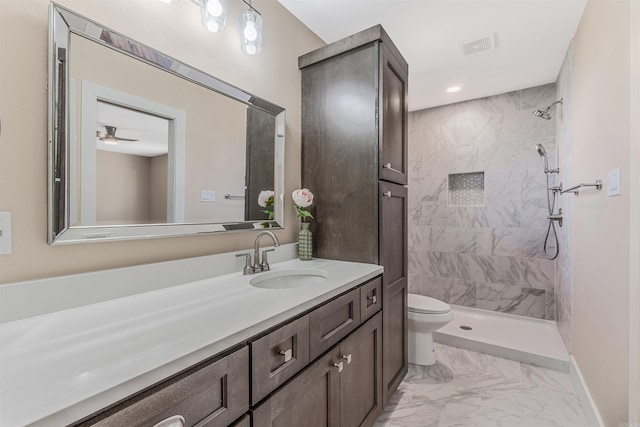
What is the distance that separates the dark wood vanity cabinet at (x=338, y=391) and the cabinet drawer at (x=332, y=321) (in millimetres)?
37

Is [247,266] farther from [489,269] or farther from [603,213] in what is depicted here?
[489,269]

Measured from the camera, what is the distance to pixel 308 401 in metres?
0.97

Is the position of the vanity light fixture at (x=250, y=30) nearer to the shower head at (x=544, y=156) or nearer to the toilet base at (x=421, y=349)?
the toilet base at (x=421, y=349)

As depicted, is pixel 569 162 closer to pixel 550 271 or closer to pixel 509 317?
pixel 550 271

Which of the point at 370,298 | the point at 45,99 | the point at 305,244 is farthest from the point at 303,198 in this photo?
the point at 45,99

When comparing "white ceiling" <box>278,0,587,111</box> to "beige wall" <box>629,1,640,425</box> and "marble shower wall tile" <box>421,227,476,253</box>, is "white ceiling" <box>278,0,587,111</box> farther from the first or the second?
"marble shower wall tile" <box>421,227,476,253</box>

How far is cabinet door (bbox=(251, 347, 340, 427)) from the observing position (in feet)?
2.62

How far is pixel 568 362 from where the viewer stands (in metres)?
2.06

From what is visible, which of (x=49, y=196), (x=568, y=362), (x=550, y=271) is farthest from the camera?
(x=550, y=271)

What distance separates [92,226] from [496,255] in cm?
337

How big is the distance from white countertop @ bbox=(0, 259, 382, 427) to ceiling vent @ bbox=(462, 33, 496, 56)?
213 cm

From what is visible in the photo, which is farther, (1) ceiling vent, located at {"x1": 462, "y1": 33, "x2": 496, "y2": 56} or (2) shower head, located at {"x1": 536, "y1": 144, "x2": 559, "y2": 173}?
(2) shower head, located at {"x1": 536, "y1": 144, "x2": 559, "y2": 173}

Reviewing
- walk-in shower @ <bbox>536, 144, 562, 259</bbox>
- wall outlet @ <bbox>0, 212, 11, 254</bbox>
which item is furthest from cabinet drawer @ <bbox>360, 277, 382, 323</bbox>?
walk-in shower @ <bbox>536, 144, 562, 259</bbox>

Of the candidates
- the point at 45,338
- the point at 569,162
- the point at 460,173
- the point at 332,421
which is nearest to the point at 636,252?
the point at 332,421
